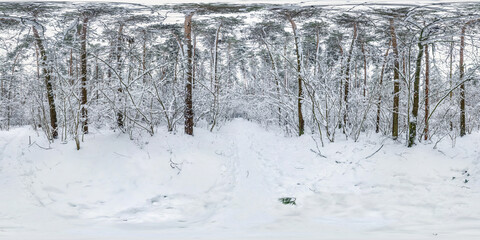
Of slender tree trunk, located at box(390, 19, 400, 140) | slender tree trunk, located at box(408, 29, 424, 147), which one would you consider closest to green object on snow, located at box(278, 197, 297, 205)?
slender tree trunk, located at box(408, 29, 424, 147)

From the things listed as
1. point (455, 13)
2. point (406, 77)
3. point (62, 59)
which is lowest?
point (406, 77)

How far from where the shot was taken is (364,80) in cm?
812

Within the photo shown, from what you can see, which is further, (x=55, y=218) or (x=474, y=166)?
(x=474, y=166)

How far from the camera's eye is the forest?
230 inches

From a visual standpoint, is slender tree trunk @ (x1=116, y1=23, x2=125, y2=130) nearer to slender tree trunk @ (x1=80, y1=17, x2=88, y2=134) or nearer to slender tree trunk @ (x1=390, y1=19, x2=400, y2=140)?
slender tree trunk @ (x1=80, y1=17, x2=88, y2=134)

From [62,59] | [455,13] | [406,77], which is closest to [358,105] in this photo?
[406,77]

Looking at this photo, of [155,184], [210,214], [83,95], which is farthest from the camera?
[83,95]

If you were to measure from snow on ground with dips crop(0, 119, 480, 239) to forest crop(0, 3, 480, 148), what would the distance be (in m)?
0.86

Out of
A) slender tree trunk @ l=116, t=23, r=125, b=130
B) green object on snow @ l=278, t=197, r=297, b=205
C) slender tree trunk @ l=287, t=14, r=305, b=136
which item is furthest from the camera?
slender tree trunk @ l=287, t=14, r=305, b=136

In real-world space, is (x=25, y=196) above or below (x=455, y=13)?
below

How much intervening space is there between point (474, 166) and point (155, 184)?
6.44 m

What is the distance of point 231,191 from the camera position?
16.1 ft

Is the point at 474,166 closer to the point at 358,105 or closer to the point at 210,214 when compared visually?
the point at 358,105

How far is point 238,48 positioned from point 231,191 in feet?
19.7
